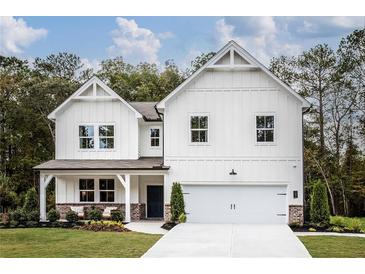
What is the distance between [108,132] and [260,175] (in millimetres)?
7112

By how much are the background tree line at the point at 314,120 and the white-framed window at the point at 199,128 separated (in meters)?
9.58

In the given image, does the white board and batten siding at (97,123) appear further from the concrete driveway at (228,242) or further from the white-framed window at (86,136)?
the concrete driveway at (228,242)

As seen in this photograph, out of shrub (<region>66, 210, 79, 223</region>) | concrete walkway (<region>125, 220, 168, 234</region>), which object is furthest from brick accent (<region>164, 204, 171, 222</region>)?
shrub (<region>66, 210, 79, 223</region>)

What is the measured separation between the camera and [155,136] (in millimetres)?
28562

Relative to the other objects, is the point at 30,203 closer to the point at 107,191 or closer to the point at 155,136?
the point at 107,191

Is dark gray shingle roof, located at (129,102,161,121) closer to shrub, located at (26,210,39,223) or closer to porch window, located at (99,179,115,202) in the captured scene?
porch window, located at (99,179,115,202)

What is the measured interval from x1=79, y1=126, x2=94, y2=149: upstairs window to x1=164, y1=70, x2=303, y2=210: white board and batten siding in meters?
3.92

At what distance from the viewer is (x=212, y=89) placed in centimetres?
2550

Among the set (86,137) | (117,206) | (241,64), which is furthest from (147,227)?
(241,64)

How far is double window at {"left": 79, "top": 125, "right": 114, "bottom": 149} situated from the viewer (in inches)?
1091

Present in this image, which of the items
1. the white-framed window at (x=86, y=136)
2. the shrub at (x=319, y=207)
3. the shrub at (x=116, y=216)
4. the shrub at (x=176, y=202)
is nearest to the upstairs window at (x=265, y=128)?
the shrub at (x=319, y=207)

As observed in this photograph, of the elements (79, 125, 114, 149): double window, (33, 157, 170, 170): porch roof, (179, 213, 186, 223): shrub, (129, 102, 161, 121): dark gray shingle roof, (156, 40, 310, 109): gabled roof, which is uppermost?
(156, 40, 310, 109): gabled roof

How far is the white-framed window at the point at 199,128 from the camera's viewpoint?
25.5 m
